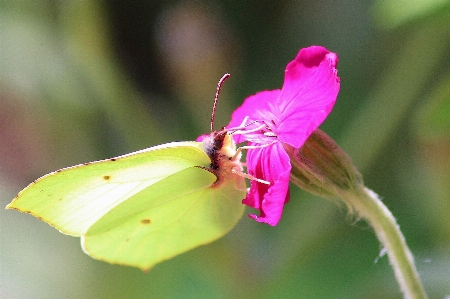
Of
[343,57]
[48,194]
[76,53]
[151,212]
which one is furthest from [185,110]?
[48,194]

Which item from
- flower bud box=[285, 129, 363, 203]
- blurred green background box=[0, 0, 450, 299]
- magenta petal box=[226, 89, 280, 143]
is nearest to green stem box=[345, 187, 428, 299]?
flower bud box=[285, 129, 363, 203]

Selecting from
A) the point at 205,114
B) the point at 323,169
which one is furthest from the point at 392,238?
the point at 205,114

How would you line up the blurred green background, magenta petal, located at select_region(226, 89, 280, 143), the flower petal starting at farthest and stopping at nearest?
the blurred green background < magenta petal, located at select_region(226, 89, 280, 143) < the flower petal

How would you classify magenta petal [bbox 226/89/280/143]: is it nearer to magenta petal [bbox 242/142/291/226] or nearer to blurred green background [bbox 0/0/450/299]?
magenta petal [bbox 242/142/291/226]

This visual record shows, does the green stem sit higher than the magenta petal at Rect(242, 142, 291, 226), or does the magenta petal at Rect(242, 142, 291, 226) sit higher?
the magenta petal at Rect(242, 142, 291, 226)

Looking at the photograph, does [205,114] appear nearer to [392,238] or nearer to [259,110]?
[259,110]

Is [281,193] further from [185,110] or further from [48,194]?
[185,110]
